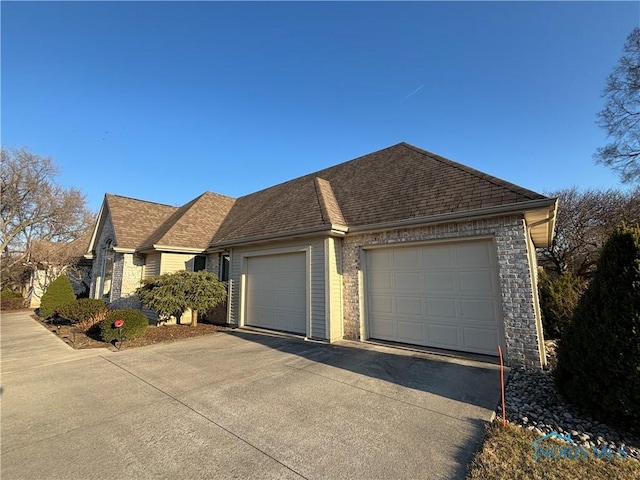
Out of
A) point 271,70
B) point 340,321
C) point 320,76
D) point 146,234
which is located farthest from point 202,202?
point 340,321

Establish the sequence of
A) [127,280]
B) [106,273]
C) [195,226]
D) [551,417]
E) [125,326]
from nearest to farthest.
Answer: [551,417] < [125,326] < [127,280] < [195,226] < [106,273]

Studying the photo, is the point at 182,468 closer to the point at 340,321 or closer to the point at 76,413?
the point at 76,413

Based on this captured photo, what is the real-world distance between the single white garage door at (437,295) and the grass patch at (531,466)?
3481 mm

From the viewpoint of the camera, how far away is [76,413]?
13.5 feet

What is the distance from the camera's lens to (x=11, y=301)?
2014 centimetres

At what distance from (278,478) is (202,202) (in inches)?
601

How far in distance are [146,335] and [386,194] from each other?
30.7ft

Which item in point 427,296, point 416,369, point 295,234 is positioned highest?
point 295,234

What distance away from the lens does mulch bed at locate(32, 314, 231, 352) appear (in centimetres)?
847

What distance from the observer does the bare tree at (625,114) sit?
14516 mm

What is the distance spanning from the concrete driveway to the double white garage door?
0.75 metres

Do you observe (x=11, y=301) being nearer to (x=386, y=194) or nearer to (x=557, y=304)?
(x=386, y=194)

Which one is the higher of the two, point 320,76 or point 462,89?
point 320,76

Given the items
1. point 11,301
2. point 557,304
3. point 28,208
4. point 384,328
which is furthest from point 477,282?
point 28,208
